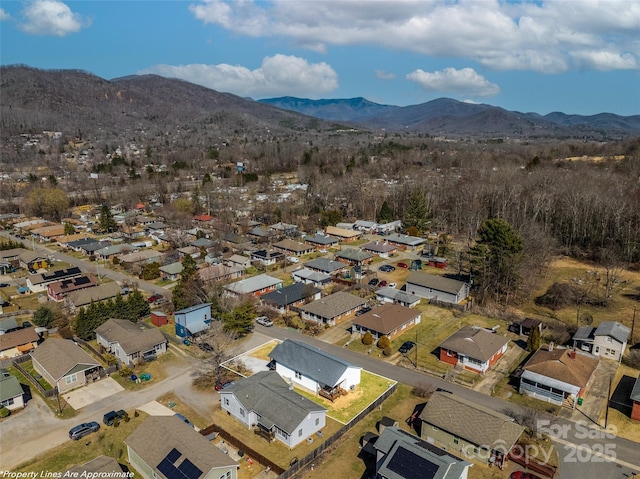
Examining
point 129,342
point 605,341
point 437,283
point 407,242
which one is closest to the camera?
point 129,342

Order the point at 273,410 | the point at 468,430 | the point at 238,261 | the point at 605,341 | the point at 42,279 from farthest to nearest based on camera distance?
the point at 238,261
the point at 42,279
the point at 605,341
the point at 273,410
the point at 468,430

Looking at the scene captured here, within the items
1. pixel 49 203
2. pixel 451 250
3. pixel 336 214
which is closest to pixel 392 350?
pixel 451 250

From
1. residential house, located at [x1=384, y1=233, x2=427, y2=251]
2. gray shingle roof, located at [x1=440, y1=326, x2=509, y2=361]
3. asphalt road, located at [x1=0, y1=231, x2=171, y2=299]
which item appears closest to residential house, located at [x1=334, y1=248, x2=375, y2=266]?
residential house, located at [x1=384, y1=233, x2=427, y2=251]

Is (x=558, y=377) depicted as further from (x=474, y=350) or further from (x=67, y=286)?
(x=67, y=286)

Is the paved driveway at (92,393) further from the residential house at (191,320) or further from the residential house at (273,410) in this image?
the residential house at (273,410)

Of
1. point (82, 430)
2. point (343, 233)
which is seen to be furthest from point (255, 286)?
point (343, 233)

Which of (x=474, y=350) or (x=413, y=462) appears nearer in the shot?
(x=413, y=462)

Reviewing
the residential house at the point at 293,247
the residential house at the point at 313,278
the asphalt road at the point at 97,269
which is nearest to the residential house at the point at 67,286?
the asphalt road at the point at 97,269
